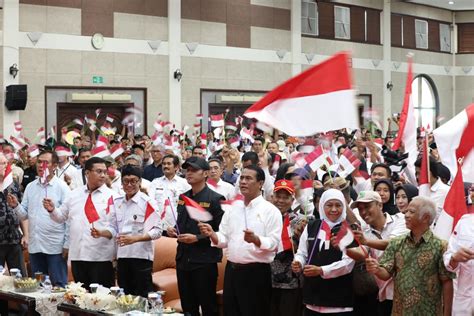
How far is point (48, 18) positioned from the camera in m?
19.8

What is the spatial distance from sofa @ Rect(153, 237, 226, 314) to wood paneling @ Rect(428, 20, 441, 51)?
21.8 metres

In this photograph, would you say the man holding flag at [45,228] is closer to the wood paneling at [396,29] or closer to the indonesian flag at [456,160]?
the indonesian flag at [456,160]

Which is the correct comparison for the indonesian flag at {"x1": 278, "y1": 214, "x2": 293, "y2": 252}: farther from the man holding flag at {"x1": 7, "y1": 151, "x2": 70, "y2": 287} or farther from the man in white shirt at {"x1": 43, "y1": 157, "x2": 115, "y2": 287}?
the man holding flag at {"x1": 7, "y1": 151, "x2": 70, "y2": 287}

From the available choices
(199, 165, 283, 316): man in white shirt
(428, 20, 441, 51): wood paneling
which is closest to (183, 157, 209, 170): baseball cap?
(199, 165, 283, 316): man in white shirt

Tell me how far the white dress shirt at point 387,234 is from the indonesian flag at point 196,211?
5.23 ft

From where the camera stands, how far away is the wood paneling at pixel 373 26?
90.7ft

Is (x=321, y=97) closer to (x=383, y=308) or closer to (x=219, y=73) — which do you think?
(x=383, y=308)

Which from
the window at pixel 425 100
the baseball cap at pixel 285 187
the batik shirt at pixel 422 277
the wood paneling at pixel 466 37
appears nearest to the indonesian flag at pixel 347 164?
the baseball cap at pixel 285 187

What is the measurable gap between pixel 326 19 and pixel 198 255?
19.3 meters

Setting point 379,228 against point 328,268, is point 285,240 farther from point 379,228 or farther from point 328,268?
point 379,228

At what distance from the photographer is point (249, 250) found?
24.0 ft

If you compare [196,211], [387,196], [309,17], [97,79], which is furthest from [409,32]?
[196,211]

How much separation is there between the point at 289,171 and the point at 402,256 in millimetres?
3077

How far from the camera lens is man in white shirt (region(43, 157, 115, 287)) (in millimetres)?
8328
